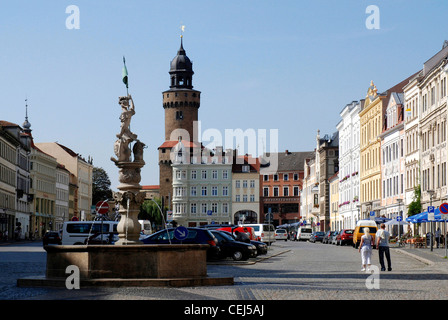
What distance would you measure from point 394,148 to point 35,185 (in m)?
60.5

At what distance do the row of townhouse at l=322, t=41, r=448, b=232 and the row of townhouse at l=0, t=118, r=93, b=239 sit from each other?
116 feet

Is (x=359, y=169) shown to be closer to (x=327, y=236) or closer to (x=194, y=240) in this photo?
(x=327, y=236)

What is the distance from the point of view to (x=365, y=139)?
338 feet

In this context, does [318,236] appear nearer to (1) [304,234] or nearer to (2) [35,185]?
(1) [304,234]

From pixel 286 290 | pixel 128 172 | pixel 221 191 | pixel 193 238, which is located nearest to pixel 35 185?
pixel 221 191

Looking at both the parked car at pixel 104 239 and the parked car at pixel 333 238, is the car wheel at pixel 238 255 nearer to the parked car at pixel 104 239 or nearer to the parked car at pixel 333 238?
the parked car at pixel 104 239

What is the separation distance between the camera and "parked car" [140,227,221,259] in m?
35.2

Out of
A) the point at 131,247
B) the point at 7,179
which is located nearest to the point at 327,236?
the point at 7,179

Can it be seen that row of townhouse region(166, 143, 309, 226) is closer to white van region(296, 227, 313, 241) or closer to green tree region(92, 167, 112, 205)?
green tree region(92, 167, 112, 205)

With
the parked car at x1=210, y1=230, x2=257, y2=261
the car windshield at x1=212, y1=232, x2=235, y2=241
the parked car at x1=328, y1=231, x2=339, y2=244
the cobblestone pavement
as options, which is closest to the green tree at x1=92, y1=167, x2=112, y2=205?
the parked car at x1=328, y1=231, x2=339, y2=244

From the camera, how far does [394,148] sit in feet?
285

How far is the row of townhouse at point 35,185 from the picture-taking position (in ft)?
350

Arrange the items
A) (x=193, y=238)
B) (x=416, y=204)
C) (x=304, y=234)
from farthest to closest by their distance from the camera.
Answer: (x=304, y=234)
(x=416, y=204)
(x=193, y=238)
